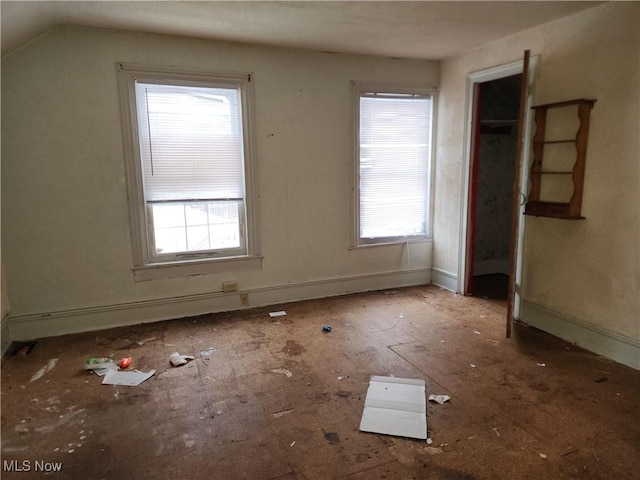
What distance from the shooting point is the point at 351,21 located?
3.24m

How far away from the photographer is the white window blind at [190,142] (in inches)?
144

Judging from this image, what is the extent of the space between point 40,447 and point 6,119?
2467 millimetres

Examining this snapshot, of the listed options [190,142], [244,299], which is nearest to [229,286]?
[244,299]

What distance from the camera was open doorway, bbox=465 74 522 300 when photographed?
5.07m

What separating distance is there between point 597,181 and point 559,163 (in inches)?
13.5

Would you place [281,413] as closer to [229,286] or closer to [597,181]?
[229,286]

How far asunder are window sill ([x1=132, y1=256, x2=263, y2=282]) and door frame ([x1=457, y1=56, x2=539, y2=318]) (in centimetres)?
218

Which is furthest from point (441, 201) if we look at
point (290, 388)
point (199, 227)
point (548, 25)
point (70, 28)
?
point (70, 28)

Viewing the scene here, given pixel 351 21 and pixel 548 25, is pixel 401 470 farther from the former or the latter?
pixel 548 25

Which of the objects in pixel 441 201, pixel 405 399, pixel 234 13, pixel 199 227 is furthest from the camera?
pixel 441 201

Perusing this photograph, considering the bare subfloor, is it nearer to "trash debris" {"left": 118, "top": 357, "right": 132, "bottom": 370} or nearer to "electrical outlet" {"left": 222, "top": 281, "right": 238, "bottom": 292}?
"trash debris" {"left": 118, "top": 357, "right": 132, "bottom": 370}

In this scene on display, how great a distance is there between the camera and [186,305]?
3.98 m

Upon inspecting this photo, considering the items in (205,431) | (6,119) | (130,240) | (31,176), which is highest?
(6,119)

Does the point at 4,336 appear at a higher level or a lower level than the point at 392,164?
lower
